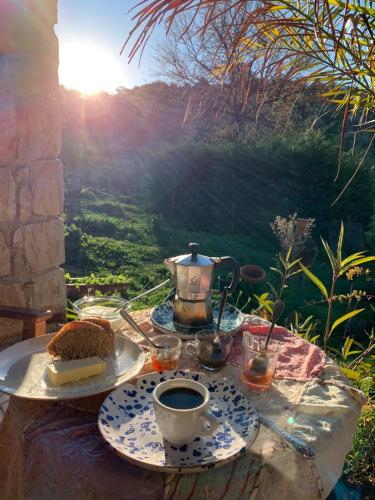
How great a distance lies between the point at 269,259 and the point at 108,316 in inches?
213

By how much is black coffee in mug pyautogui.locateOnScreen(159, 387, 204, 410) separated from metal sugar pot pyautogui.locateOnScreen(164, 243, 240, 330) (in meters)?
0.55

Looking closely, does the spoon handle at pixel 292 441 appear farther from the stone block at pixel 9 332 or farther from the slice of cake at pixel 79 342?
the stone block at pixel 9 332

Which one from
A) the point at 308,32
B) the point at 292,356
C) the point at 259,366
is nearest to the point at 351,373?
the point at 292,356

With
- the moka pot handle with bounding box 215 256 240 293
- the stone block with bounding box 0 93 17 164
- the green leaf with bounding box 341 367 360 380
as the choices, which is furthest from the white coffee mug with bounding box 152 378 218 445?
the stone block with bounding box 0 93 17 164

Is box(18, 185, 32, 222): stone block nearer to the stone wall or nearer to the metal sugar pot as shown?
the stone wall

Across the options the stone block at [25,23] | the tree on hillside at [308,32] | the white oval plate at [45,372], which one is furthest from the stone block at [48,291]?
the tree on hillside at [308,32]

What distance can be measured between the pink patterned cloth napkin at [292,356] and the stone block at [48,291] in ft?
4.74

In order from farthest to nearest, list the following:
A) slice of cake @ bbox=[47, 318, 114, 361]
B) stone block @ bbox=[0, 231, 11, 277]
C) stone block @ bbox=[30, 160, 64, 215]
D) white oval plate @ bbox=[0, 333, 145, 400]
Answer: stone block @ bbox=[30, 160, 64, 215] < stone block @ bbox=[0, 231, 11, 277] < slice of cake @ bbox=[47, 318, 114, 361] < white oval plate @ bbox=[0, 333, 145, 400]

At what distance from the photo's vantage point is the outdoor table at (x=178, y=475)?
2.75 feet

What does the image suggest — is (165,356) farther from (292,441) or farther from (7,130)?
(7,130)

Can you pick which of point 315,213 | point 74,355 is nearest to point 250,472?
point 74,355

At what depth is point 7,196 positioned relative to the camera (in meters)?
2.24

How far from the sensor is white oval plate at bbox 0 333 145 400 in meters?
1.04

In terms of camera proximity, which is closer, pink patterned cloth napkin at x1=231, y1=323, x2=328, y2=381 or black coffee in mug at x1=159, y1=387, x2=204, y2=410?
black coffee in mug at x1=159, y1=387, x2=204, y2=410
